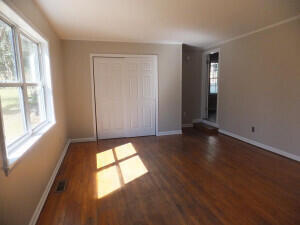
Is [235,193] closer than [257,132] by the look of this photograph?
Yes

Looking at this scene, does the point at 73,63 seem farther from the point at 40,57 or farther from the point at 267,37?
the point at 267,37

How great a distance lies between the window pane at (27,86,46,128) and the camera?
2348mm

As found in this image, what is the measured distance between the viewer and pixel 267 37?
3645 mm

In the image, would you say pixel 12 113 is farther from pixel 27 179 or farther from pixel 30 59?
pixel 30 59

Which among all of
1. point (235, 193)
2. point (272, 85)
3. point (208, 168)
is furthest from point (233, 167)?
point (272, 85)

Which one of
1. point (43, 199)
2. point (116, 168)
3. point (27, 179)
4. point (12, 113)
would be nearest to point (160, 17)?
point (12, 113)

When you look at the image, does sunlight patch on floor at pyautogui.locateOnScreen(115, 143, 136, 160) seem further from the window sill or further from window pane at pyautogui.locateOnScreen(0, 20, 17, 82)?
window pane at pyautogui.locateOnScreen(0, 20, 17, 82)

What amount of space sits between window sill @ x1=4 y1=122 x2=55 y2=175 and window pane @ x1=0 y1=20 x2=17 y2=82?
628 mm

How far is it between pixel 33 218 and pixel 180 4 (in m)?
2.99

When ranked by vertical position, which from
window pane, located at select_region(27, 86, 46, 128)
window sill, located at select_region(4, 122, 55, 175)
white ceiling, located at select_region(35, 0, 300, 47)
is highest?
white ceiling, located at select_region(35, 0, 300, 47)

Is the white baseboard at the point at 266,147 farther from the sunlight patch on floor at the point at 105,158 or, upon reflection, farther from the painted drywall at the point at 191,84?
the sunlight patch on floor at the point at 105,158

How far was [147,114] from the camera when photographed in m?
4.92

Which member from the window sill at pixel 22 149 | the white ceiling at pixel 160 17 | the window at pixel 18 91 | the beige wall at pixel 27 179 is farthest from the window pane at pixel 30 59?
the window sill at pixel 22 149

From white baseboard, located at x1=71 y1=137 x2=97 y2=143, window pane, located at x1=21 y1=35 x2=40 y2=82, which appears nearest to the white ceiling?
window pane, located at x1=21 y1=35 x2=40 y2=82
